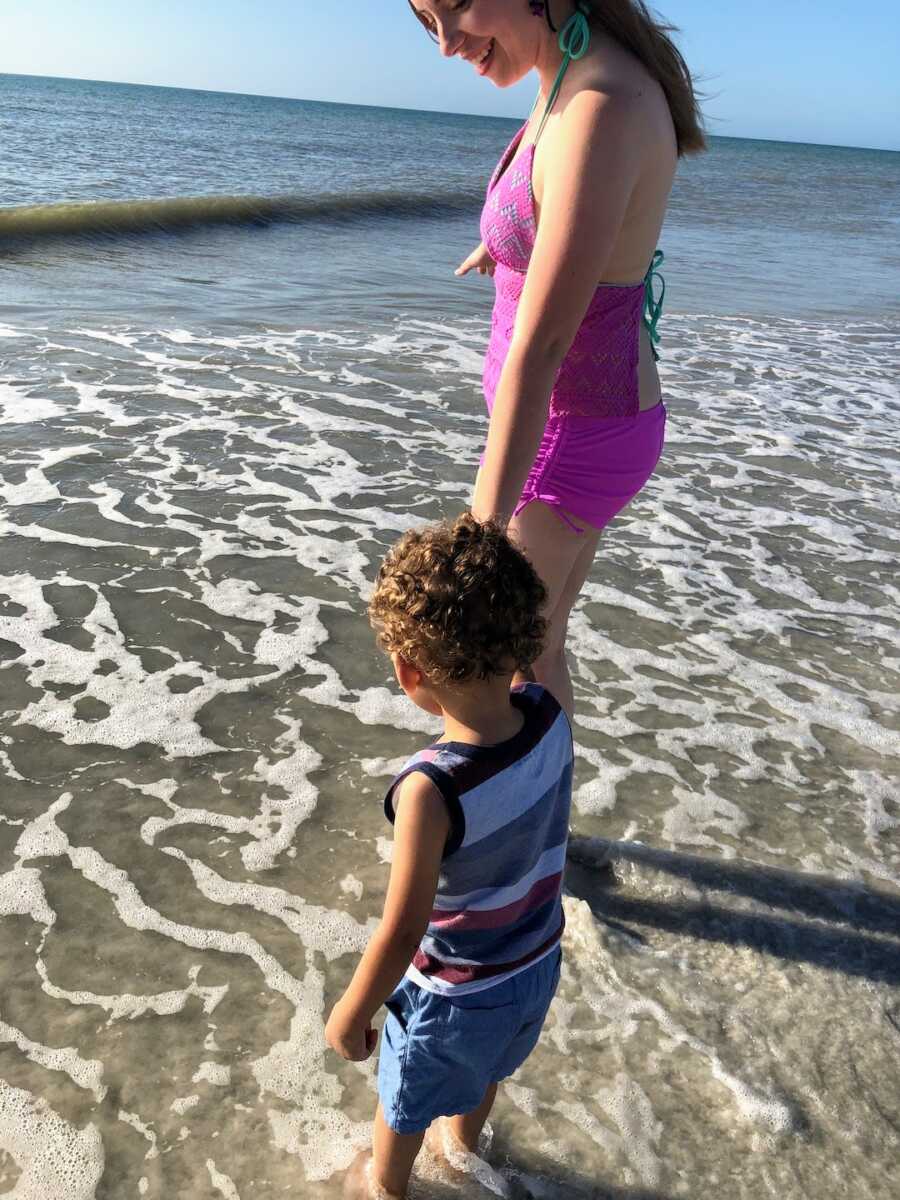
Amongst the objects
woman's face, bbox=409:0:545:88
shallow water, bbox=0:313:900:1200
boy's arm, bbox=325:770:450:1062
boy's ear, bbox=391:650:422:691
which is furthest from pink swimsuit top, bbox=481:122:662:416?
shallow water, bbox=0:313:900:1200

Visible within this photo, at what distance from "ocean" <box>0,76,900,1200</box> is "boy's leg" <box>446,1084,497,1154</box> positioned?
0.08m

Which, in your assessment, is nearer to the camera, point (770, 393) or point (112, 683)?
point (112, 683)

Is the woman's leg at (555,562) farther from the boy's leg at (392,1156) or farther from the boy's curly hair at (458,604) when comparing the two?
the boy's leg at (392,1156)

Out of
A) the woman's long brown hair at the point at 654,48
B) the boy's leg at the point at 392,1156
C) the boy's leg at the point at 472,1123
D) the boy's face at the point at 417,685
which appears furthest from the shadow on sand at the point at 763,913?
the woman's long brown hair at the point at 654,48

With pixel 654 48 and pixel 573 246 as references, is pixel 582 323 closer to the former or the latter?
pixel 573 246

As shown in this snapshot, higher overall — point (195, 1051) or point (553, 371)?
point (553, 371)

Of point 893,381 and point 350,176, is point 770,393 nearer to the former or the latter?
Answer: point 893,381

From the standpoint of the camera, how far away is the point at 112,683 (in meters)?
3.92

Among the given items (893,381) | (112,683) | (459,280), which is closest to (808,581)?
(112,683)

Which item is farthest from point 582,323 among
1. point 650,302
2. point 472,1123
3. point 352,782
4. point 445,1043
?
point 352,782

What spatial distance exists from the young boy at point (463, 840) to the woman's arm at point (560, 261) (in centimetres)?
35

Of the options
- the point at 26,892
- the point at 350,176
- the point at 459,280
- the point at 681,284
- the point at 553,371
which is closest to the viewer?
the point at 553,371

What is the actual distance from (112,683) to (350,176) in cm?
2536

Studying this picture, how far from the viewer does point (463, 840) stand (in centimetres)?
165
